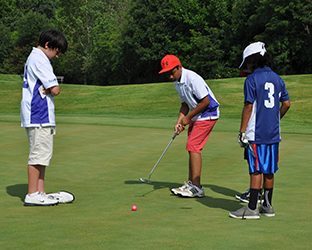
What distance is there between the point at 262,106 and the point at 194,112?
4.43ft

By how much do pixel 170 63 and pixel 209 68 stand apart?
49.1 meters

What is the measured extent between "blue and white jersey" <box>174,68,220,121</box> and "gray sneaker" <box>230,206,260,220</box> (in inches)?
69.1

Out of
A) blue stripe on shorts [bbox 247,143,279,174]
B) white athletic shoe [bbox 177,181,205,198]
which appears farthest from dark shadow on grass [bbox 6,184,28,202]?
blue stripe on shorts [bbox 247,143,279,174]

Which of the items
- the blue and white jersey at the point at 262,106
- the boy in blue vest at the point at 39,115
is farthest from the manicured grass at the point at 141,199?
the blue and white jersey at the point at 262,106

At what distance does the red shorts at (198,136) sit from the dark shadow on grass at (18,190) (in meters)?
2.25

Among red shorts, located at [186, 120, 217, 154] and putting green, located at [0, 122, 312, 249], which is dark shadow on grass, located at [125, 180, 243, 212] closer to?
putting green, located at [0, 122, 312, 249]

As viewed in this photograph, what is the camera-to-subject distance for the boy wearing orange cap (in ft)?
19.7

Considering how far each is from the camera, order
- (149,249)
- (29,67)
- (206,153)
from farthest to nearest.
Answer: (206,153), (29,67), (149,249)

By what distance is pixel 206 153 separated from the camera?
31.9 ft

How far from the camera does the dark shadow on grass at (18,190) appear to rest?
5816 millimetres

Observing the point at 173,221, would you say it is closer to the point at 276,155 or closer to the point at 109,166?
the point at 276,155

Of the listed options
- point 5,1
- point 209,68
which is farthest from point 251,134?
point 5,1

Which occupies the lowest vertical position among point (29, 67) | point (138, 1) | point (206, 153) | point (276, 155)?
point (206, 153)

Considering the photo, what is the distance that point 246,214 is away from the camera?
4.78m
